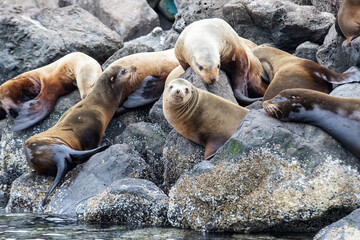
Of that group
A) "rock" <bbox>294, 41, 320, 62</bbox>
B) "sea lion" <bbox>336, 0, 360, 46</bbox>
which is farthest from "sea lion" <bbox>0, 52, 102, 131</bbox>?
"sea lion" <bbox>336, 0, 360, 46</bbox>

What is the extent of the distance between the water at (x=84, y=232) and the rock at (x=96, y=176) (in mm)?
448

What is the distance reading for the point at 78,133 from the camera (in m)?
7.75

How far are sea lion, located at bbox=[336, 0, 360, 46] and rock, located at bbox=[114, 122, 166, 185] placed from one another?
278 cm

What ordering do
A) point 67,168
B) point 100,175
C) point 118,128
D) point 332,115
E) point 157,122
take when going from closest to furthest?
point 332,115
point 100,175
point 67,168
point 157,122
point 118,128

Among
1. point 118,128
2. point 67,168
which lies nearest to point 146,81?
point 118,128

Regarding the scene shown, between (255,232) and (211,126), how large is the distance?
1.84 m

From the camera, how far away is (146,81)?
30.4 feet

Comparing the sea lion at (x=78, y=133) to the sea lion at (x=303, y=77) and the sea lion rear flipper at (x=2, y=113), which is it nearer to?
the sea lion at (x=303, y=77)

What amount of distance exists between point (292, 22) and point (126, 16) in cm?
684

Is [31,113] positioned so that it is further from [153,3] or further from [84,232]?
[153,3]

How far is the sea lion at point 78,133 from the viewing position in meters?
7.12

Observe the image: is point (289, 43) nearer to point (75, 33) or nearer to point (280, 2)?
point (280, 2)

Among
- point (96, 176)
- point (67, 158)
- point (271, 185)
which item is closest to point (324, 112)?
point (271, 185)

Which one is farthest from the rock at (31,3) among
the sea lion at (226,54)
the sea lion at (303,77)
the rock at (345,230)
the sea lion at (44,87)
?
the rock at (345,230)
